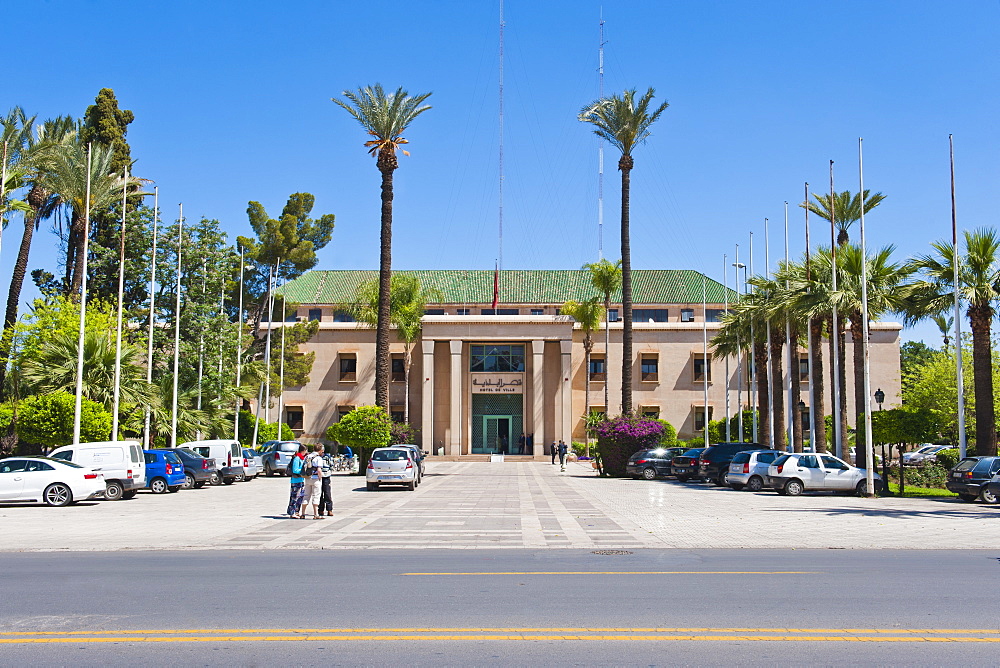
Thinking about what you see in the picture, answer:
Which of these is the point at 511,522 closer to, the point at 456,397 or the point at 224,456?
the point at 224,456

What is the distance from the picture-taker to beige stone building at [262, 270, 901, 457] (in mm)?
62188

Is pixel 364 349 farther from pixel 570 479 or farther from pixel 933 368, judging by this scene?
pixel 933 368

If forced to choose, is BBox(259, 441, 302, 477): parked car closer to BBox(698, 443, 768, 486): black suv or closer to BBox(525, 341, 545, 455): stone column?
BBox(698, 443, 768, 486): black suv

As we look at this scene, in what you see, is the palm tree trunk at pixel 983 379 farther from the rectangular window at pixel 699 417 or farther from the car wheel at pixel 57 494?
the rectangular window at pixel 699 417

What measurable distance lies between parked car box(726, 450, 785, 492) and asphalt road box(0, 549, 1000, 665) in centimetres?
1772

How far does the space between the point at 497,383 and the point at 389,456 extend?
32883 millimetres

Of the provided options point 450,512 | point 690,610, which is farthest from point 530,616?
point 450,512

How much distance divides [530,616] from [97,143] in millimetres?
45778

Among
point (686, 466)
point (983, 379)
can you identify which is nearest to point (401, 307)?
point (686, 466)

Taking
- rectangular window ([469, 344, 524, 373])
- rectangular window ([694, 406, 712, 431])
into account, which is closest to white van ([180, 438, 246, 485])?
rectangular window ([469, 344, 524, 373])

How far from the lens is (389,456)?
31.4 meters

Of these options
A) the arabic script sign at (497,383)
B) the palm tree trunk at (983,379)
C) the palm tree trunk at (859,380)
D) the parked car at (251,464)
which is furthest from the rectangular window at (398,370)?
the palm tree trunk at (983,379)

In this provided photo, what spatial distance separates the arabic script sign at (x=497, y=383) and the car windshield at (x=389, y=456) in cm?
3252

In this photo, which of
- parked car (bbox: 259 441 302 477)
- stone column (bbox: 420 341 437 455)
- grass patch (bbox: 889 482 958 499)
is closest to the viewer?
grass patch (bbox: 889 482 958 499)
